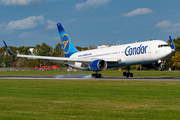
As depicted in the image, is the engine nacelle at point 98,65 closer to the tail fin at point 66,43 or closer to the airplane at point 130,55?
the airplane at point 130,55

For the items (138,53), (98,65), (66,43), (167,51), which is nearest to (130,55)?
(138,53)

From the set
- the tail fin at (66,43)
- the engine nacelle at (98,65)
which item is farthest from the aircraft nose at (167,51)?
the tail fin at (66,43)

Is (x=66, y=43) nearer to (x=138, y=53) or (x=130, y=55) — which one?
(x=130, y=55)

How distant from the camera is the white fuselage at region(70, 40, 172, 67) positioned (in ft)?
123

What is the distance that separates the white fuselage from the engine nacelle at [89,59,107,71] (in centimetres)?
109

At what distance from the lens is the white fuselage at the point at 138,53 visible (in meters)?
37.4

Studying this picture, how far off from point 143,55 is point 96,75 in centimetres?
870

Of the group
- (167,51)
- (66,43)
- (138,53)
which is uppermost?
(66,43)

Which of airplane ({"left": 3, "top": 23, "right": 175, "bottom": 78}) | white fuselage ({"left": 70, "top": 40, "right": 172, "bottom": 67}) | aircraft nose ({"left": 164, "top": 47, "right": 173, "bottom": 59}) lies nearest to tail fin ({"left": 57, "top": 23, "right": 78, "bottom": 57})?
airplane ({"left": 3, "top": 23, "right": 175, "bottom": 78})

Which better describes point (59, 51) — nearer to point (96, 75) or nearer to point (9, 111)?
point (96, 75)

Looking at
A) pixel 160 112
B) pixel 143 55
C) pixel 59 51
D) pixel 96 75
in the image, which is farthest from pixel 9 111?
pixel 59 51

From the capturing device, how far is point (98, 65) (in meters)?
39.8

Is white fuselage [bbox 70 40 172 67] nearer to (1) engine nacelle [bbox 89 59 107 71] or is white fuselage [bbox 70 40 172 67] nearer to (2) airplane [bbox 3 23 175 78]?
(2) airplane [bbox 3 23 175 78]

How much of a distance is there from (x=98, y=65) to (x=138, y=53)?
5939mm
